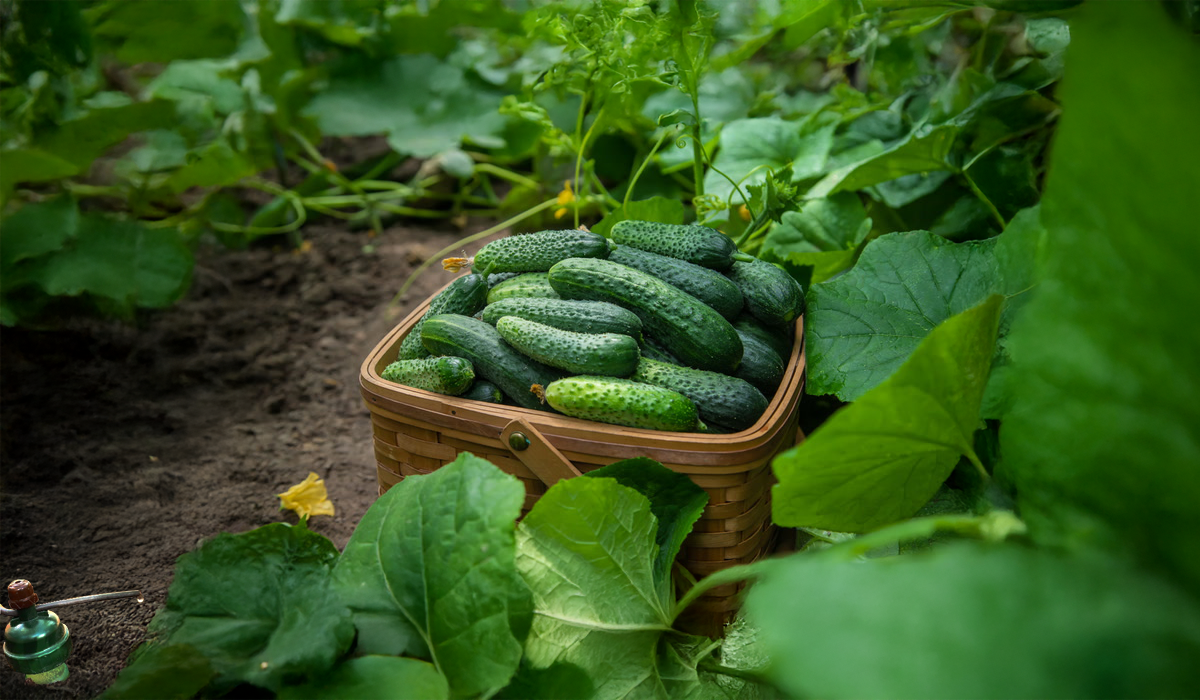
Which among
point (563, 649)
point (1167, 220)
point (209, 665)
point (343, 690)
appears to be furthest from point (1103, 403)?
point (209, 665)

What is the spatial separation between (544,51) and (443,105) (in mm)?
659

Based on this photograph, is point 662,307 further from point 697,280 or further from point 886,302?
point 886,302

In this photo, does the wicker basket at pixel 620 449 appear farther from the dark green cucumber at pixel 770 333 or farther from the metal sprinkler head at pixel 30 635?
the metal sprinkler head at pixel 30 635

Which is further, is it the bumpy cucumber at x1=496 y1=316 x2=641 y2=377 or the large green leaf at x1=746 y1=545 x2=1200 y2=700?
the bumpy cucumber at x1=496 y1=316 x2=641 y2=377

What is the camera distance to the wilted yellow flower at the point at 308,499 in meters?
1.92

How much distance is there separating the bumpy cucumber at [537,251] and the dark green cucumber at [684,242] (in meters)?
0.09

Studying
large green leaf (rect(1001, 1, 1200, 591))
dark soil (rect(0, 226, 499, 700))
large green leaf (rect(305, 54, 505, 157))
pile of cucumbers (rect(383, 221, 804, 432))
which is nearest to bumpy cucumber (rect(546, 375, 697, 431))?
pile of cucumbers (rect(383, 221, 804, 432))

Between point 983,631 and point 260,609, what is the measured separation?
1.01 metres

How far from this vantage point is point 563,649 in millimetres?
1284

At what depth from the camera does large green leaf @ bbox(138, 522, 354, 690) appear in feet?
3.65

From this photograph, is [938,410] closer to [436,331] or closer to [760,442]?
[760,442]

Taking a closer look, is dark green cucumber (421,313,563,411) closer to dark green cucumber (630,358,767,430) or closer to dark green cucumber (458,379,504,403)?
dark green cucumber (458,379,504,403)

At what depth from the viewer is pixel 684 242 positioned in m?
1.68

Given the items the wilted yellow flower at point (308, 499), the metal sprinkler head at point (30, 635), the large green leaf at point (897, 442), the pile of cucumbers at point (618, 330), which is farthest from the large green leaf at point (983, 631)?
the wilted yellow flower at point (308, 499)
